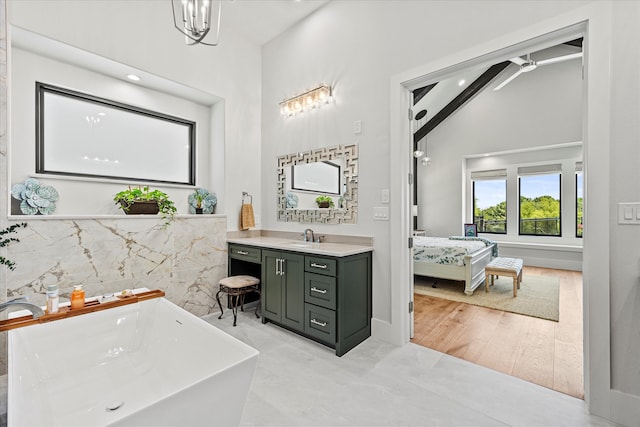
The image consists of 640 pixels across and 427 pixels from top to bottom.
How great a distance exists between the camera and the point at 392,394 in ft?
5.99

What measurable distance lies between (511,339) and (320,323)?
5.91 feet

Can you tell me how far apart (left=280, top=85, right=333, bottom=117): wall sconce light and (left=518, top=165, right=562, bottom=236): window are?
5.42 meters

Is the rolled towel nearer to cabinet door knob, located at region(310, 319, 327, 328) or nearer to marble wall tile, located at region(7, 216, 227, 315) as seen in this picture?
marble wall tile, located at region(7, 216, 227, 315)

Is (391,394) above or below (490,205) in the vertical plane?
below

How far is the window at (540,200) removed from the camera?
231 inches

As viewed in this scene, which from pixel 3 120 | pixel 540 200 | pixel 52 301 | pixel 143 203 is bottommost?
pixel 52 301

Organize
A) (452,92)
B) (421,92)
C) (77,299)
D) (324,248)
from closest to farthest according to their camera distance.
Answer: (77,299)
(324,248)
(421,92)
(452,92)

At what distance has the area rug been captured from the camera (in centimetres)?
341

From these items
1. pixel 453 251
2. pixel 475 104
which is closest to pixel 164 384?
pixel 453 251

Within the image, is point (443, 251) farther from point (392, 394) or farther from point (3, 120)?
point (3, 120)

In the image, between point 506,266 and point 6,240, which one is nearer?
point 6,240

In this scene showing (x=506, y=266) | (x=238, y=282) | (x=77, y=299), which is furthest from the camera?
(x=506, y=266)

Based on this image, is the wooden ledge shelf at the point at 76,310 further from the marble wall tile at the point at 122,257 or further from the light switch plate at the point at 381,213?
the light switch plate at the point at 381,213

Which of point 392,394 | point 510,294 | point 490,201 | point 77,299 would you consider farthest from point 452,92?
point 77,299
